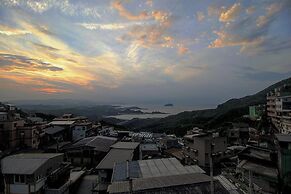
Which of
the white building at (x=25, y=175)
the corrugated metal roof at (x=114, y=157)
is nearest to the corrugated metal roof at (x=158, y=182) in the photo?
the white building at (x=25, y=175)

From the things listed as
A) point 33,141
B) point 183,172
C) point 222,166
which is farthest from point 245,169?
point 33,141

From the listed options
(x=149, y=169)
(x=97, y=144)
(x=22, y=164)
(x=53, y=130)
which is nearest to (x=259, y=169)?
(x=149, y=169)

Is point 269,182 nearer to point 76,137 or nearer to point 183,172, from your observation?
point 183,172

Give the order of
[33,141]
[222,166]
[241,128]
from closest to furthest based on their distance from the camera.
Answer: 1. [222,166]
2. [33,141]
3. [241,128]

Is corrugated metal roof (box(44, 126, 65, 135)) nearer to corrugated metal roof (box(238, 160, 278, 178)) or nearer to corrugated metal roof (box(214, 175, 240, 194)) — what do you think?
corrugated metal roof (box(238, 160, 278, 178))

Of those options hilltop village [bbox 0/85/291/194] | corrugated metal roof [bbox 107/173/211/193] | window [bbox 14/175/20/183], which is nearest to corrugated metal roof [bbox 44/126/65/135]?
hilltop village [bbox 0/85/291/194]

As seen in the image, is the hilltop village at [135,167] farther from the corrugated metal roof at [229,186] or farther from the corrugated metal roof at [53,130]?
the corrugated metal roof at [53,130]

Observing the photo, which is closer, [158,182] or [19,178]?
[158,182]

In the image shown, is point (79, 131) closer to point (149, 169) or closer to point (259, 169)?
point (149, 169)
